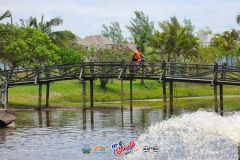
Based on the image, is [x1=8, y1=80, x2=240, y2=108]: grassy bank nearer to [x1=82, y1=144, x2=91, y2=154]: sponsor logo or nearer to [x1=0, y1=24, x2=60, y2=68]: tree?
[x1=0, y1=24, x2=60, y2=68]: tree

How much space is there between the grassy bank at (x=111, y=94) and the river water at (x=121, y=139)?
1298 cm

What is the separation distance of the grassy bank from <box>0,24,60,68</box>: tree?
3308 mm

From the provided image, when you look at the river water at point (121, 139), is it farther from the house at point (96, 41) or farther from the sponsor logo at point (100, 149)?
the house at point (96, 41)

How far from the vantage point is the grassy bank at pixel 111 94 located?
180 feet

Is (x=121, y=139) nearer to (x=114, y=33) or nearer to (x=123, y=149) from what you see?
(x=123, y=149)

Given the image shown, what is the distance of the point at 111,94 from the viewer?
62750 millimetres

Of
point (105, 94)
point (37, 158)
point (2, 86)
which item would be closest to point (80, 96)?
point (105, 94)

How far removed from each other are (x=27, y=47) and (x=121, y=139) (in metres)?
34.4

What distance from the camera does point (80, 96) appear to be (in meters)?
59.4

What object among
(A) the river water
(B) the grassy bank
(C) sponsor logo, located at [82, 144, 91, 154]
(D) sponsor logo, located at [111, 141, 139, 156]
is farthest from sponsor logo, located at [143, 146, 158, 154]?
(B) the grassy bank

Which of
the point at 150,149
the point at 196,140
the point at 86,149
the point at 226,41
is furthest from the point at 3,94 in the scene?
the point at 226,41

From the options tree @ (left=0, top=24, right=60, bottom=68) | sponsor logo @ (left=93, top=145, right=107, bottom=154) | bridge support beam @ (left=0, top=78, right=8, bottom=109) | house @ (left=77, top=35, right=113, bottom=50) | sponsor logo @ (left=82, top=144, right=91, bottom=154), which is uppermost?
house @ (left=77, top=35, right=113, bottom=50)

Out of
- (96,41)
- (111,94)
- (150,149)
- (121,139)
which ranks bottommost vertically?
(121,139)

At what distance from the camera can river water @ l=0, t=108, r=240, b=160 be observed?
2630 cm
